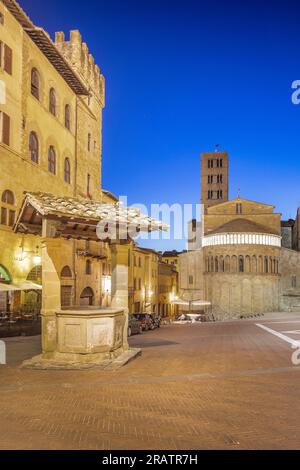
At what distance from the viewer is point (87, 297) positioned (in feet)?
110

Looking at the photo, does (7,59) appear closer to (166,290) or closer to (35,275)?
(35,275)

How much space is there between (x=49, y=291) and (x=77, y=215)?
244cm

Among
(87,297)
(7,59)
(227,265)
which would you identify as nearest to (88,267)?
(87,297)

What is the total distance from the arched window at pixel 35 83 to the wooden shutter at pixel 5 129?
4.27 metres

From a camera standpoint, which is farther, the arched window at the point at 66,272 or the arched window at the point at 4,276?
the arched window at the point at 66,272

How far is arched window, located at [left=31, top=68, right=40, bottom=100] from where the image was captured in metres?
25.9

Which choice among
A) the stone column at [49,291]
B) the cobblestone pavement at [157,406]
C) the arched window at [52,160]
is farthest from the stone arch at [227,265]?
the stone column at [49,291]

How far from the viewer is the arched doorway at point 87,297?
32719 millimetres

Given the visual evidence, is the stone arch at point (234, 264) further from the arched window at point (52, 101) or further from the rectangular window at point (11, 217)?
the rectangular window at point (11, 217)

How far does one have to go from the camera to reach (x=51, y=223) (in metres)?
12.8

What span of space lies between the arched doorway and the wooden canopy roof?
17.8 m

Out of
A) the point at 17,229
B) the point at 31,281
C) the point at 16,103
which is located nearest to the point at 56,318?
the point at 17,229

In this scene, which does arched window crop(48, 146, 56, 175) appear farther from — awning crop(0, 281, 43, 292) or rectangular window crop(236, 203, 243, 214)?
rectangular window crop(236, 203, 243, 214)

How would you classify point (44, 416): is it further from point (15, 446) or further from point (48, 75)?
point (48, 75)
